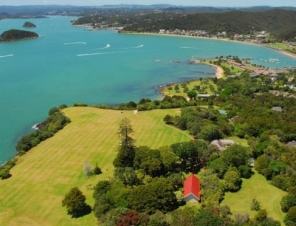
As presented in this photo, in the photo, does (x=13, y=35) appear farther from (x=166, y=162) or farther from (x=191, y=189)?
(x=191, y=189)

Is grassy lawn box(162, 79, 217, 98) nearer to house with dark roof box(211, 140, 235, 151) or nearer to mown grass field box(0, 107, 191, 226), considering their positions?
mown grass field box(0, 107, 191, 226)

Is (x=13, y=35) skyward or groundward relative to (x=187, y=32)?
skyward

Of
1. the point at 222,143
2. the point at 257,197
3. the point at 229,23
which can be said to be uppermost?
the point at 257,197

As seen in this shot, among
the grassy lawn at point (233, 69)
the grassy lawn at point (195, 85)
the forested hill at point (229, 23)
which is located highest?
the grassy lawn at point (195, 85)

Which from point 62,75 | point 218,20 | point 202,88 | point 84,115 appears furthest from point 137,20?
point 84,115

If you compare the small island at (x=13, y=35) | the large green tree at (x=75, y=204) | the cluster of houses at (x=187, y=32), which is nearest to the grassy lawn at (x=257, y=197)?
the large green tree at (x=75, y=204)

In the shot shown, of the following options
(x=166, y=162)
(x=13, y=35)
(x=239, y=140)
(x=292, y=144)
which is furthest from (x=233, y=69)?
(x=13, y=35)

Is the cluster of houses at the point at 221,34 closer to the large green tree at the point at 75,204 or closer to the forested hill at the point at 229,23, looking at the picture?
the forested hill at the point at 229,23
